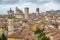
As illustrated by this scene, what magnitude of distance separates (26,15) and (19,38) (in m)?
45.8

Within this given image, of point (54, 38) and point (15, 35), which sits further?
point (15, 35)

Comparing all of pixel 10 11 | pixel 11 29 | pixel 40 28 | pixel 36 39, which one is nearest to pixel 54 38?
pixel 36 39

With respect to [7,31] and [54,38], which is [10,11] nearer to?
[7,31]

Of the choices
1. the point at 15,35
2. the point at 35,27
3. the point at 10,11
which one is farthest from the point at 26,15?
the point at 15,35

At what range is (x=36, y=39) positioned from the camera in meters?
29.3

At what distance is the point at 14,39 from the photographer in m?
31.3

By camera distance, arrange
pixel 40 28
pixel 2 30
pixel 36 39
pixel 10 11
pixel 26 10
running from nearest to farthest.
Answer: pixel 36 39, pixel 2 30, pixel 40 28, pixel 10 11, pixel 26 10

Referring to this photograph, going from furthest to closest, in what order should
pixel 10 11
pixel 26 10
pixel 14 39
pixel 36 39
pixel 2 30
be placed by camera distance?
1. pixel 26 10
2. pixel 10 11
3. pixel 2 30
4. pixel 14 39
5. pixel 36 39

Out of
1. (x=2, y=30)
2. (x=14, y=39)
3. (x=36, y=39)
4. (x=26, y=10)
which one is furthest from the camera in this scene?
(x=26, y=10)

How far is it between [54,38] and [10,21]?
455 inches

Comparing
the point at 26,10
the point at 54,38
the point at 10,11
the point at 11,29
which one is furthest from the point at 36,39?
the point at 26,10

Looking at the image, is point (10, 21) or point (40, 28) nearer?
point (10, 21)

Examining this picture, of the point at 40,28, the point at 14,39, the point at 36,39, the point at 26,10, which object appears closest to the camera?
the point at 36,39

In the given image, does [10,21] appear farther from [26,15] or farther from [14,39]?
[26,15]
